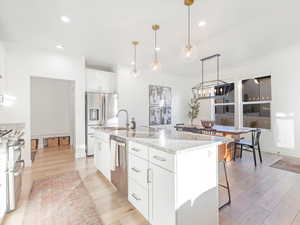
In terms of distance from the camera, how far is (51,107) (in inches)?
223

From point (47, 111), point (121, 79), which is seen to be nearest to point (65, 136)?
point (47, 111)

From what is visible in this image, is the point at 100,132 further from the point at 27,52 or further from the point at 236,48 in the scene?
the point at 236,48

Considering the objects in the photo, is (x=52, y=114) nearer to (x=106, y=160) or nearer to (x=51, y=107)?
(x=51, y=107)

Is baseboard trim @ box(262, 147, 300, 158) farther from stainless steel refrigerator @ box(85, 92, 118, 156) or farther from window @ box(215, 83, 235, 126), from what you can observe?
stainless steel refrigerator @ box(85, 92, 118, 156)

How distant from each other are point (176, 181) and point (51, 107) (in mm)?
5909

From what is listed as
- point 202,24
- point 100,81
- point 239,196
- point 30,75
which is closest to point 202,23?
point 202,24

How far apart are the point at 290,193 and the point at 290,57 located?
3.57m

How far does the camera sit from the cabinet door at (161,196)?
51.2 inches

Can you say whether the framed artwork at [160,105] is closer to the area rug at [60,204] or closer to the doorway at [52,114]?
the doorway at [52,114]

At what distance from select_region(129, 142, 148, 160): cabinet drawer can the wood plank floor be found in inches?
29.6

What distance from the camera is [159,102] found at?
19.3 ft

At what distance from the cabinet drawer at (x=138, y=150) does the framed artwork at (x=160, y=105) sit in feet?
12.3

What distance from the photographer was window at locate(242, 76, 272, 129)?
4637 mm

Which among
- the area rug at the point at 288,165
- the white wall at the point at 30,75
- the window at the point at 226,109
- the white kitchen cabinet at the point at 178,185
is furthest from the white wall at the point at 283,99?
the white wall at the point at 30,75
